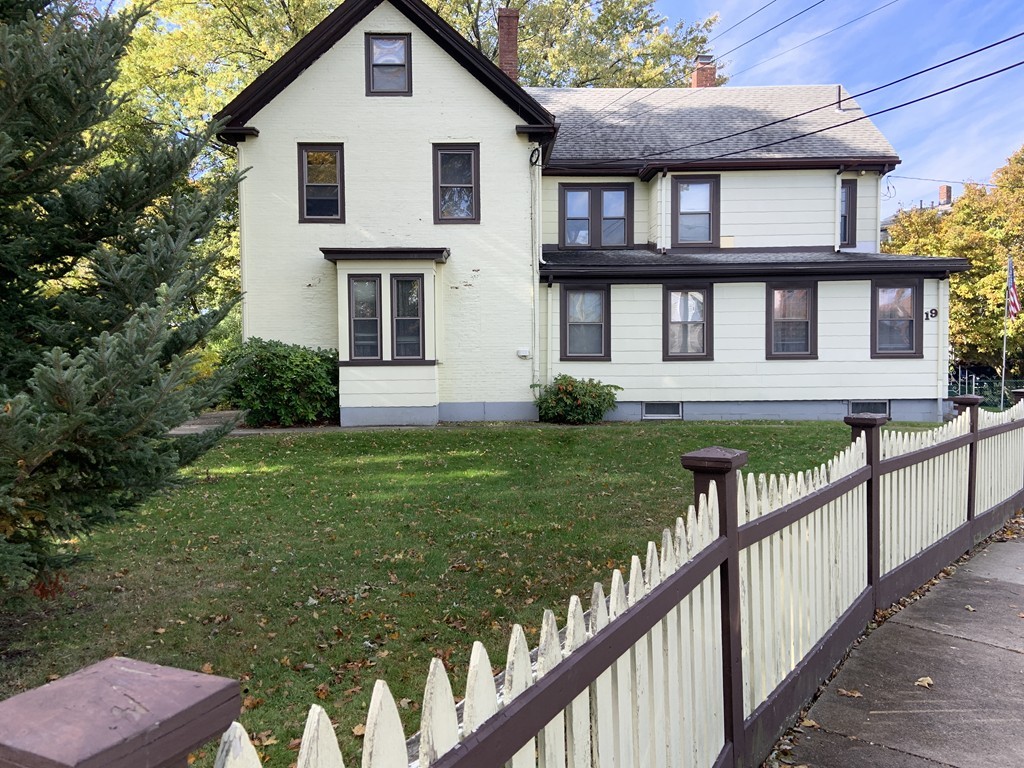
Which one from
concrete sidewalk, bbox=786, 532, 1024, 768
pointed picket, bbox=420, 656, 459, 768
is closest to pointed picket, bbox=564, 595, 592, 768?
pointed picket, bbox=420, 656, 459, 768

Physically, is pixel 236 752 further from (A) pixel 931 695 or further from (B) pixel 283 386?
(B) pixel 283 386

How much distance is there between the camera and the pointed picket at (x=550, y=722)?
1819 mm

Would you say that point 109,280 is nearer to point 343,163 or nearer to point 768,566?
point 768,566

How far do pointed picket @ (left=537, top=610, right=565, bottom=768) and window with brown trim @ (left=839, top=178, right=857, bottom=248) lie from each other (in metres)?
18.7

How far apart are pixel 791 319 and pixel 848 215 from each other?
3.68m

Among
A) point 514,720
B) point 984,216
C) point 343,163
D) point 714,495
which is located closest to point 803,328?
point 343,163

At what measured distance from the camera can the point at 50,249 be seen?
13.5 ft

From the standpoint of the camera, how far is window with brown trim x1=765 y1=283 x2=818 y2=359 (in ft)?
55.2

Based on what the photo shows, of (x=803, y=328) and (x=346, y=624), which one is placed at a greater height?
(x=803, y=328)

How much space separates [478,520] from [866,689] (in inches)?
163

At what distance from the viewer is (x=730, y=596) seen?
3.03m

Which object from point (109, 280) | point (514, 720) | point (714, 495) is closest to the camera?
point (514, 720)

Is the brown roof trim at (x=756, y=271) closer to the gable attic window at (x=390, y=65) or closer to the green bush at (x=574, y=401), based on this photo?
the green bush at (x=574, y=401)

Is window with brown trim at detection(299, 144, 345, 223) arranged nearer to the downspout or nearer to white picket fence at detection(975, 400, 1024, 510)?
the downspout
